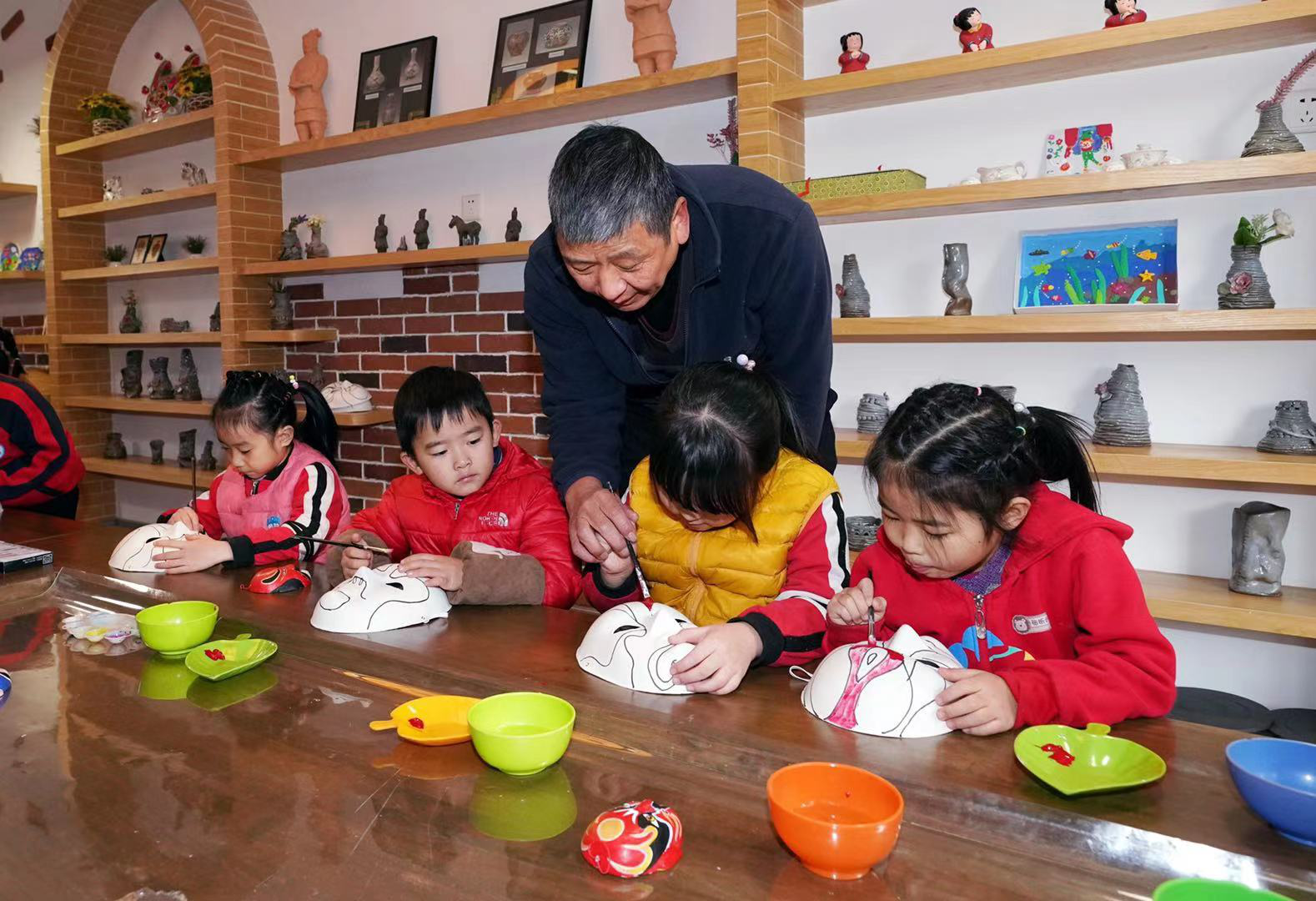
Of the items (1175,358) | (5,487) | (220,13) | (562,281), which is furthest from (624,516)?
(220,13)

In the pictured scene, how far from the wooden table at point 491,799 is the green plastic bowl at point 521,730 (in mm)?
29

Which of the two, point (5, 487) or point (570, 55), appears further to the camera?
point (570, 55)

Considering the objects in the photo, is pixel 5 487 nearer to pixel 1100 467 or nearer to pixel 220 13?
pixel 220 13

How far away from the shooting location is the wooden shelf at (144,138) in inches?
171

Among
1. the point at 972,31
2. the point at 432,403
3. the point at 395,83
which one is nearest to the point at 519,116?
the point at 395,83

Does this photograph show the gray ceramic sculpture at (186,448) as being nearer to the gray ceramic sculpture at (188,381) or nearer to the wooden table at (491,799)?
the gray ceramic sculpture at (188,381)

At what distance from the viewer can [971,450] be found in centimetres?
122

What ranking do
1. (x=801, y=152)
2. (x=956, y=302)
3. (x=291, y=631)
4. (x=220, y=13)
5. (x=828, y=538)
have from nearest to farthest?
1. (x=291, y=631)
2. (x=828, y=538)
3. (x=956, y=302)
4. (x=801, y=152)
5. (x=220, y=13)

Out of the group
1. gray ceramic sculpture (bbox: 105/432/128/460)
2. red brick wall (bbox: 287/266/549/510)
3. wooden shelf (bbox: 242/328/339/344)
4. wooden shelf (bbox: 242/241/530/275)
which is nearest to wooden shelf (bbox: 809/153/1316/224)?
wooden shelf (bbox: 242/241/530/275)

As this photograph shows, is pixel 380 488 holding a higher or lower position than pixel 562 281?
lower

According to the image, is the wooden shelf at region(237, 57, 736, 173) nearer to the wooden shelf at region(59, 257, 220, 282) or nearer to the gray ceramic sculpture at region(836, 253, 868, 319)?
the wooden shelf at region(59, 257, 220, 282)

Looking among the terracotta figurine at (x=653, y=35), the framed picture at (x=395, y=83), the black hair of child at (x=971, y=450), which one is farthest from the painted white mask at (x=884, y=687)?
the framed picture at (x=395, y=83)

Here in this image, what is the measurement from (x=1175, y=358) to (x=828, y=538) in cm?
157

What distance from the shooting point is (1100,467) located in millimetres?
2381
